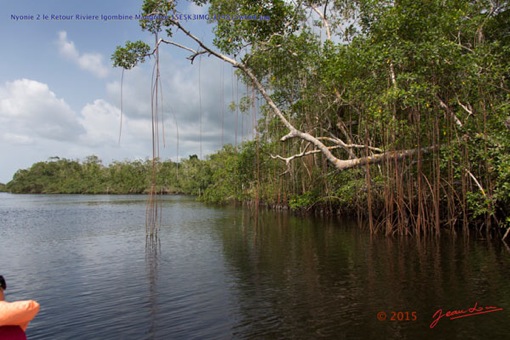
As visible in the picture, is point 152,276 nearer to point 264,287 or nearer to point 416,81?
point 264,287

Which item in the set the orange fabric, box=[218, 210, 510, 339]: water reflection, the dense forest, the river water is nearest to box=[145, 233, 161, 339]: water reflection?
the river water

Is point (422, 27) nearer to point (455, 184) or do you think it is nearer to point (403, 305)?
point (455, 184)

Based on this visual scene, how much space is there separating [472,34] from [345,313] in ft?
40.5

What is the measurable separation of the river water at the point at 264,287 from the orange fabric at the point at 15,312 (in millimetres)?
3445

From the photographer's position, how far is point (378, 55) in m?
12.2

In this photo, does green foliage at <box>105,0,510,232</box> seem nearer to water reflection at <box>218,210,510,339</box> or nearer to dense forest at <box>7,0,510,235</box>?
dense forest at <box>7,0,510,235</box>

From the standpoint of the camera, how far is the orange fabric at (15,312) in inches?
106

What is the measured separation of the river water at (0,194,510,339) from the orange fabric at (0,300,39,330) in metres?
3.44

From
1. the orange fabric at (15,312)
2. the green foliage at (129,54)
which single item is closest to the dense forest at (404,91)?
the green foliage at (129,54)

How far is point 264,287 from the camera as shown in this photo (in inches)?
332

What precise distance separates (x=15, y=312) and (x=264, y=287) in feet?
20.6

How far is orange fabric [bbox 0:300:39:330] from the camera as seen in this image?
270 cm

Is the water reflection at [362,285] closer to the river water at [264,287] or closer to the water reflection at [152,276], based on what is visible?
the river water at [264,287]

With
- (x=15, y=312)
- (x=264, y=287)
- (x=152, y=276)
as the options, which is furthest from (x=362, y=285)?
(x=15, y=312)
